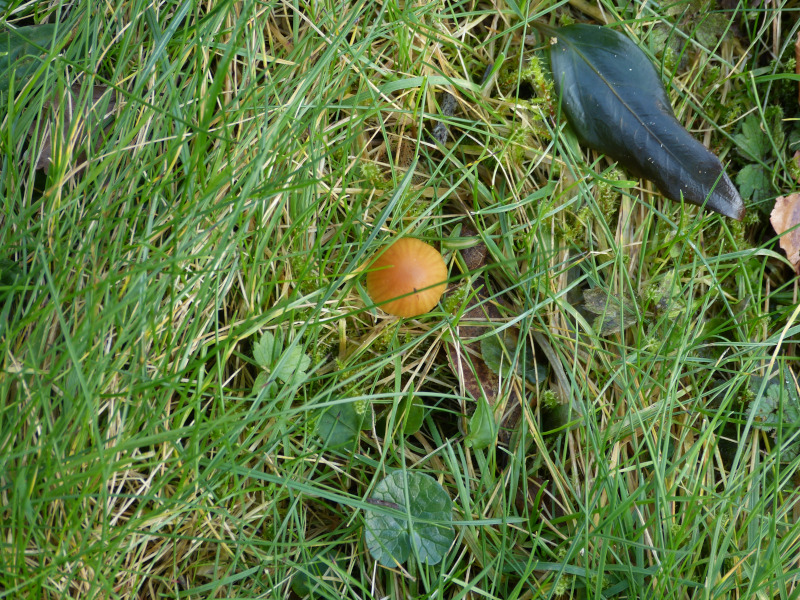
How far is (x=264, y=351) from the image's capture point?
1.64 m

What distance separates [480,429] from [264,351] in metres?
0.70

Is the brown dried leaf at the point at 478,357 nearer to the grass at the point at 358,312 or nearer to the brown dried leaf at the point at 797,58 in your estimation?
the grass at the point at 358,312

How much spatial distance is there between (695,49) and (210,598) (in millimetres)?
2499

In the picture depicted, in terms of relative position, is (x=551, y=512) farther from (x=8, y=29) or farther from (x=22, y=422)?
(x=8, y=29)

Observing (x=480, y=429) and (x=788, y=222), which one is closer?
(x=480, y=429)

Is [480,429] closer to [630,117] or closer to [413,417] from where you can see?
[413,417]

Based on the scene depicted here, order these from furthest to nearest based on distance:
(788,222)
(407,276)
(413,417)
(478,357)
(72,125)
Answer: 1. (788,222)
2. (478,357)
3. (413,417)
4. (407,276)
5. (72,125)

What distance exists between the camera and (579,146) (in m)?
2.02

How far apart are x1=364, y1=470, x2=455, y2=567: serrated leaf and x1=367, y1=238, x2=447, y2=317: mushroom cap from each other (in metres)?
0.49

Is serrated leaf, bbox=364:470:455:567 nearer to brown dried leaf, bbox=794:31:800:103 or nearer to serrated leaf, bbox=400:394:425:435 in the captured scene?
serrated leaf, bbox=400:394:425:435

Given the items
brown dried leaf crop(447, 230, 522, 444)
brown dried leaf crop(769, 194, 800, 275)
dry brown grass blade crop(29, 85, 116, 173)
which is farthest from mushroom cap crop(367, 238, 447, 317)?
brown dried leaf crop(769, 194, 800, 275)

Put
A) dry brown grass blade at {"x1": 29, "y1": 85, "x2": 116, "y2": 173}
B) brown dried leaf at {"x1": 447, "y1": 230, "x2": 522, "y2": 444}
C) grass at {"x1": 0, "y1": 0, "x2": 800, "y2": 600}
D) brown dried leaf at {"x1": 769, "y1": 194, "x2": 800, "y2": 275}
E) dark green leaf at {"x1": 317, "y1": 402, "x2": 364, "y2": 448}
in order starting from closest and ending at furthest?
grass at {"x1": 0, "y1": 0, "x2": 800, "y2": 600} < dry brown grass blade at {"x1": 29, "y1": 85, "x2": 116, "y2": 173} < dark green leaf at {"x1": 317, "y1": 402, "x2": 364, "y2": 448} < brown dried leaf at {"x1": 447, "y1": 230, "x2": 522, "y2": 444} < brown dried leaf at {"x1": 769, "y1": 194, "x2": 800, "y2": 275}

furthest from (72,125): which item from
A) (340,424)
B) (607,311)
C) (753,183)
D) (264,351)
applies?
(753,183)

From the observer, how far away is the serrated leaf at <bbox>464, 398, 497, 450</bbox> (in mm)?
1756
